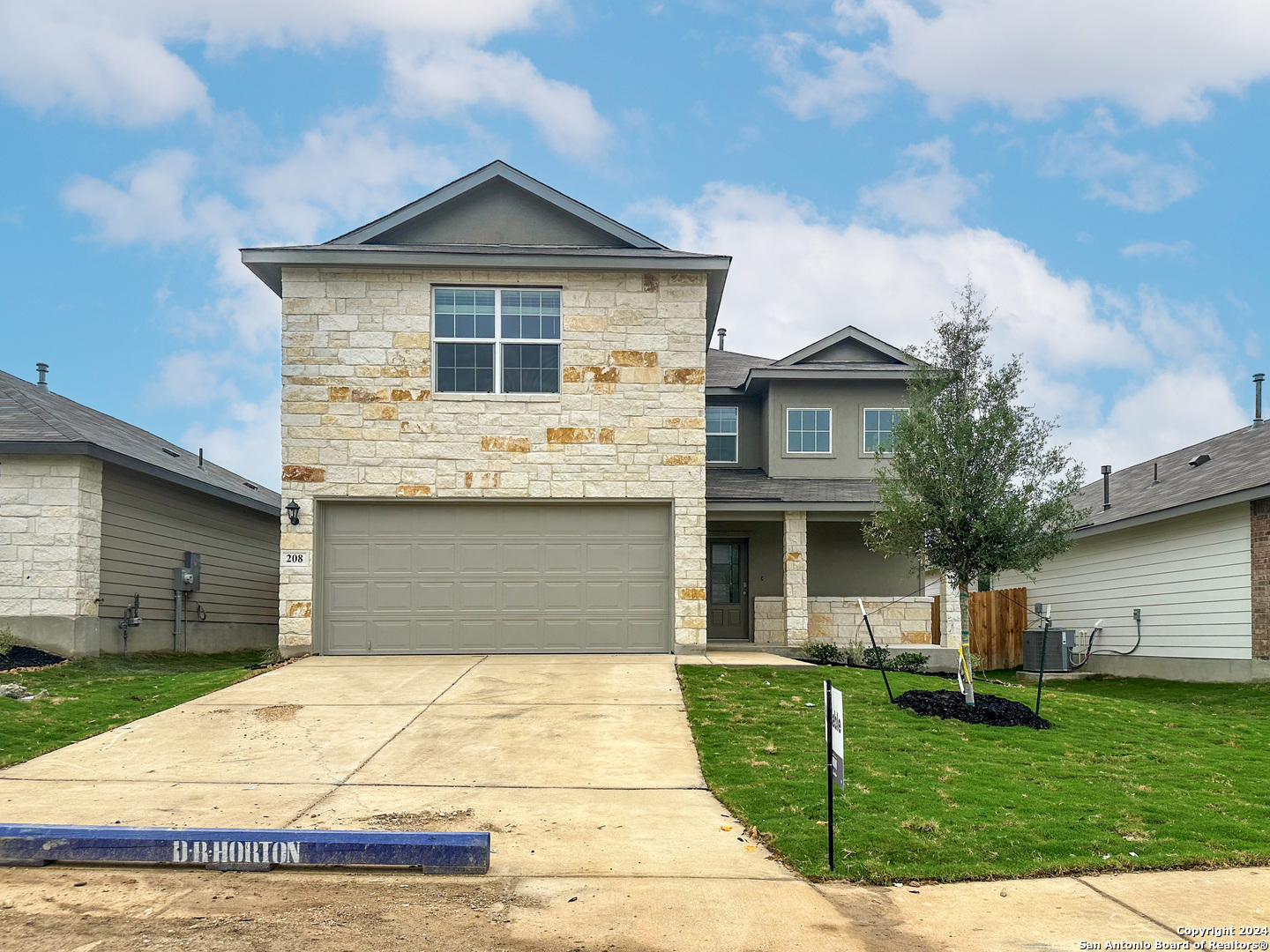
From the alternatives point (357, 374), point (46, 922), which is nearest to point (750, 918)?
point (46, 922)

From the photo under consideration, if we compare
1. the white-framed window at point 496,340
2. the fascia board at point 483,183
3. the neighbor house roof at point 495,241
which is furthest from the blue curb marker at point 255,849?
the fascia board at point 483,183

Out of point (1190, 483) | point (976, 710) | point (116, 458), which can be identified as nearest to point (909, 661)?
point (976, 710)

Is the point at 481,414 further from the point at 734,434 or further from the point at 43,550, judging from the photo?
the point at 734,434

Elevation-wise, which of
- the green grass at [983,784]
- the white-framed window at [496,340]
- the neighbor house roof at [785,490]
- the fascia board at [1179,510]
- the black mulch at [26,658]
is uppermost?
the white-framed window at [496,340]

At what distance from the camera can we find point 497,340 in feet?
52.5

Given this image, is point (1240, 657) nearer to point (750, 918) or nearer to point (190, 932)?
point (750, 918)

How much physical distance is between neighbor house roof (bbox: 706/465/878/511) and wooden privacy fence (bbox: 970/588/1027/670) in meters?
6.67

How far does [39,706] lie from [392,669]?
4.21 meters

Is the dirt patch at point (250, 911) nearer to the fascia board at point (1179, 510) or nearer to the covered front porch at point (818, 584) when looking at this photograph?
the covered front porch at point (818, 584)

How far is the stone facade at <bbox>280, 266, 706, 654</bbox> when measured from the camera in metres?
15.6

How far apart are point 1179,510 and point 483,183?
43.9ft

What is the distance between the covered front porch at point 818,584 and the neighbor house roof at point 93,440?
356 inches

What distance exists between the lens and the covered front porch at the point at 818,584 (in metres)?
19.1

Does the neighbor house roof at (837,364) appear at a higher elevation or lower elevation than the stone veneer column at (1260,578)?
higher
